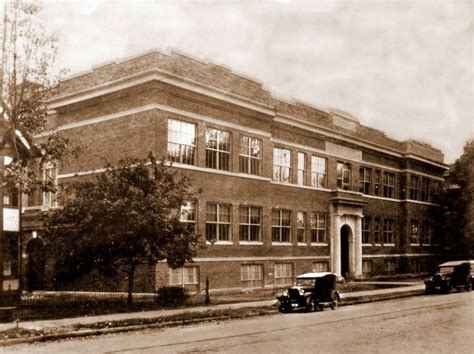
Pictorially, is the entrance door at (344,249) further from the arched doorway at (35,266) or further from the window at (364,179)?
the arched doorway at (35,266)

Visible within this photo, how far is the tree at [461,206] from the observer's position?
45.8 meters

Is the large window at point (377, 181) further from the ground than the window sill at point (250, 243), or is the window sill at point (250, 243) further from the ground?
the large window at point (377, 181)

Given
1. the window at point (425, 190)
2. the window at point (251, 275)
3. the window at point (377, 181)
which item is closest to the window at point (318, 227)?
the window at point (251, 275)

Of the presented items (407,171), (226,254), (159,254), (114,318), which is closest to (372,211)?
(407,171)

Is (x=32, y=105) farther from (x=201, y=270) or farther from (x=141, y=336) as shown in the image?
(x=201, y=270)

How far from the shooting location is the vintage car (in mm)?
20812

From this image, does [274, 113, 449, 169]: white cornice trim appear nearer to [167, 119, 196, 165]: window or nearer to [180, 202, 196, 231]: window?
[167, 119, 196, 165]: window

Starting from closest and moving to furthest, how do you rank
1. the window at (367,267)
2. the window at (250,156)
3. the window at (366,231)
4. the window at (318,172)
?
the window at (250,156) < the window at (318,172) < the window at (367,267) < the window at (366,231)

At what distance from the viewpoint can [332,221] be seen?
38.2m

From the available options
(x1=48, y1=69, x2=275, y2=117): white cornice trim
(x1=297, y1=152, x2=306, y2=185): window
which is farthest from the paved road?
(x1=297, y1=152, x2=306, y2=185): window

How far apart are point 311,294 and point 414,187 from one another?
99.1ft

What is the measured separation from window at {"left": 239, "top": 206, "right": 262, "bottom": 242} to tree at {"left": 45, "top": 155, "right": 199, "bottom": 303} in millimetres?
9526

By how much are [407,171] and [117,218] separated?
32.5 metres

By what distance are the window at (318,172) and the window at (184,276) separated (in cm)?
1224
